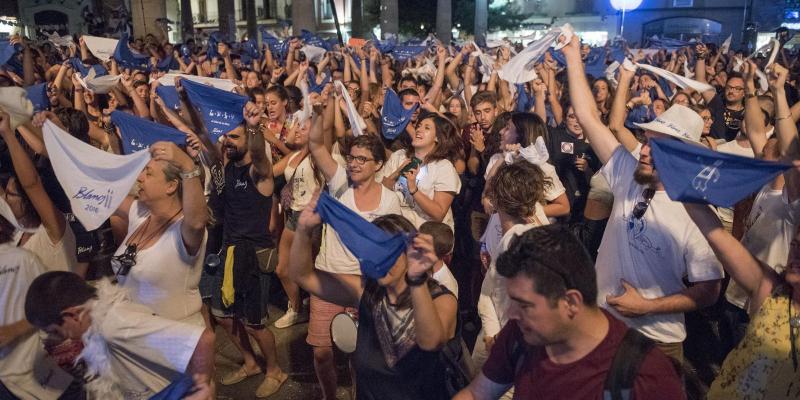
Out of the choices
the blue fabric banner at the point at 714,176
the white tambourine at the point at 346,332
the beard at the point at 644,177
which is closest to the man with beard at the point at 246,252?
the white tambourine at the point at 346,332

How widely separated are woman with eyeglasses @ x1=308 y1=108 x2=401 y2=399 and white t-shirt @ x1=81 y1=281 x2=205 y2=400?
4.85 ft

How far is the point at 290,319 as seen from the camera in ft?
18.3

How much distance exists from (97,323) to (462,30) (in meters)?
45.1

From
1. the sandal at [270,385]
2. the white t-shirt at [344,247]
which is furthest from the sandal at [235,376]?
the white t-shirt at [344,247]

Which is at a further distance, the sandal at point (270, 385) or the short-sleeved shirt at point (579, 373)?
the sandal at point (270, 385)

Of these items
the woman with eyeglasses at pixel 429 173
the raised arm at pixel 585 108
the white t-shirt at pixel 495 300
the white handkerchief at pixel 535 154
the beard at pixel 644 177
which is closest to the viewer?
the beard at pixel 644 177

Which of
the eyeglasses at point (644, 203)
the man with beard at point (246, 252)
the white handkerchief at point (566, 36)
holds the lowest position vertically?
the man with beard at point (246, 252)

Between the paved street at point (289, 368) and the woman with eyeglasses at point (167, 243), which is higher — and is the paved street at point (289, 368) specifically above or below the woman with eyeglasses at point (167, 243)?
below

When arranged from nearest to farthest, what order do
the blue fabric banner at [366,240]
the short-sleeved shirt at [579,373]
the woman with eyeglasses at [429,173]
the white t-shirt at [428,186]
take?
the short-sleeved shirt at [579,373] < the blue fabric banner at [366,240] < the woman with eyeglasses at [429,173] < the white t-shirt at [428,186]

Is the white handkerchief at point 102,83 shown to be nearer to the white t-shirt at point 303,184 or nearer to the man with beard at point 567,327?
the white t-shirt at point 303,184

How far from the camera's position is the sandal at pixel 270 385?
4.41 metres

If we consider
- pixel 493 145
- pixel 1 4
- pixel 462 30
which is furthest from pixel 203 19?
pixel 493 145

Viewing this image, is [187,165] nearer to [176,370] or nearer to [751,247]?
[176,370]

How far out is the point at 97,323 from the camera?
2.39m
